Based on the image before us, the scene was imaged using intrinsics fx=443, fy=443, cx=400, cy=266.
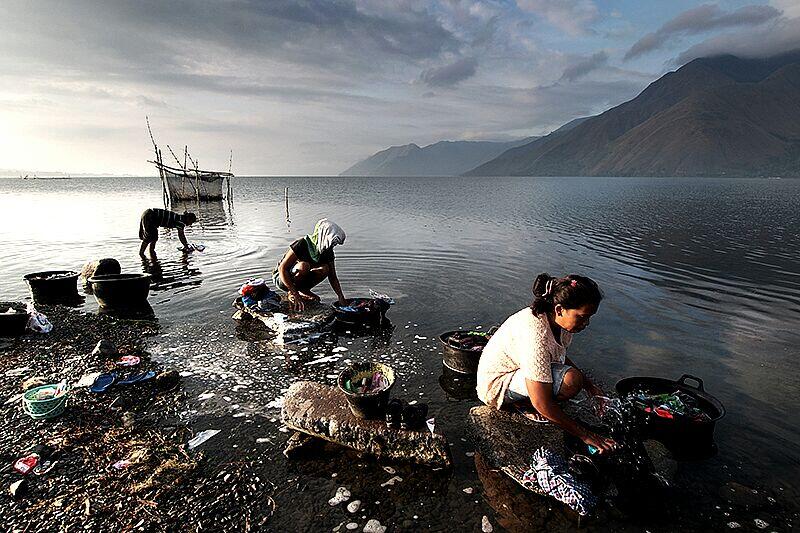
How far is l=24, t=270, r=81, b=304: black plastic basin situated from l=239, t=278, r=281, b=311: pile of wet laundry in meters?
4.96

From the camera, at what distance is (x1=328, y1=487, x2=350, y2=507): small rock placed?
4.23 m

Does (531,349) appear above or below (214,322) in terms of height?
above

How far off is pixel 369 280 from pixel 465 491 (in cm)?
945

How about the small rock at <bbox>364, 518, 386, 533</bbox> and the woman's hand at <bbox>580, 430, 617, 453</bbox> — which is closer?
the small rock at <bbox>364, 518, 386, 533</bbox>

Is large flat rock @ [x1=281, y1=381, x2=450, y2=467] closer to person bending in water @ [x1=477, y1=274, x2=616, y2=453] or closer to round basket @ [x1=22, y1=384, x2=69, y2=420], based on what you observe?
person bending in water @ [x1=477, y1=274, x2=616, y2=453]

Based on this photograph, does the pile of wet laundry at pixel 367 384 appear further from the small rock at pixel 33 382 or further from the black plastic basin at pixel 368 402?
the small rock at pixel 33 382

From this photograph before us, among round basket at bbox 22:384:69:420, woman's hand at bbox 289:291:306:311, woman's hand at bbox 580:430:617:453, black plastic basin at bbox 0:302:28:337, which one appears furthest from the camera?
woman's hand at bbox 289:291:306:311

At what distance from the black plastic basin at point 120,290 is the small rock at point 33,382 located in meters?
3.74

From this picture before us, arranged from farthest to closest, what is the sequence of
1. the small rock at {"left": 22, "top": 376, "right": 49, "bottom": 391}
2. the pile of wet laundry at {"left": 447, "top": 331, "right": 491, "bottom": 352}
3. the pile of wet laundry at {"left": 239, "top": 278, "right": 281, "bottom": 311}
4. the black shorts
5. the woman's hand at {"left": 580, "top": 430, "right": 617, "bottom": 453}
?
the black shorts → the pile of wet laundry at {"left": 239, "top": 278, "right": 281, "bottom": 311} → the pile of wet laundry at {"left": 447, "top": 331, "right": 491, "bottom": 352} → the small rock at {"left": 22, "top": 376, "right": 49, "bottom": 391} → the woman's hand at {"left": 580, "top": 430, "right": 617, "bottom": 453}

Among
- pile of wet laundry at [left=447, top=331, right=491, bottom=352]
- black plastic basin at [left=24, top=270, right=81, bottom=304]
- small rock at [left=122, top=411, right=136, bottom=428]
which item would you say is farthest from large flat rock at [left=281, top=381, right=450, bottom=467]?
black plastic basin at [left=24, top=270, right=81, bottom=304]

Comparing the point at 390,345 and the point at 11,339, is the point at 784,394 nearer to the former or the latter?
the point at 390,345

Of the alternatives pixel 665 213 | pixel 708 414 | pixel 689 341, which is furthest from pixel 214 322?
pixel 665 213

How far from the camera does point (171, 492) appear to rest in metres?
4.25

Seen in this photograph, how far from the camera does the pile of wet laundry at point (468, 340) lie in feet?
22.8
